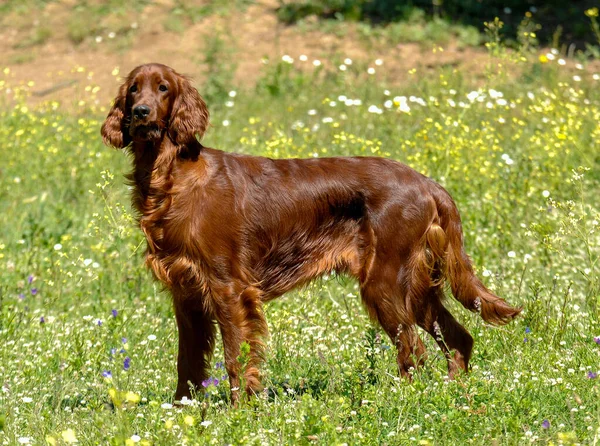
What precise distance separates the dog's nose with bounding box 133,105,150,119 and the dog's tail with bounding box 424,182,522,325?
1.44m

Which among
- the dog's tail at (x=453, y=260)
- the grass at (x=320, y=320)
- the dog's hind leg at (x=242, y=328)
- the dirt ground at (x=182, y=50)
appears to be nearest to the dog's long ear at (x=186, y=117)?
the grass at (x=320, y=320)

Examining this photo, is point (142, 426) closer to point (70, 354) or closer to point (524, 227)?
point (70, 354)

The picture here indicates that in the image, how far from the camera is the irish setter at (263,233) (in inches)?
171

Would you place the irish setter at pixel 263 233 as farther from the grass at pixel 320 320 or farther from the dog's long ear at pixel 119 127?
the grass at pixel 320 320

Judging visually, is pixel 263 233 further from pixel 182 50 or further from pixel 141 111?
pixel 182 50

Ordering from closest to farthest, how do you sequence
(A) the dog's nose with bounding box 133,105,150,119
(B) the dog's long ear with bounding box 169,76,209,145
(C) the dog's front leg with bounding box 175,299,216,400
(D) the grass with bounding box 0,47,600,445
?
(D) the grass with bounding box 0,47,600,445, (A) the dog's nose with bounding box 133,105,150,119, (B) the dog's long ear with bounding box 169,76,209,145, (C) the dog's front leg with bounding box 175,299,216,400

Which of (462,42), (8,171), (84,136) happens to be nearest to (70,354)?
(8,171)

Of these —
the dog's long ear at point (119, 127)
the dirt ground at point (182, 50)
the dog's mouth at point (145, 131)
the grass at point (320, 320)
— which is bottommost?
the dirt ground at point (182, 50)

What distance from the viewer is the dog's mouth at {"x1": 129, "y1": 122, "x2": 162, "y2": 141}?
4.36 metres

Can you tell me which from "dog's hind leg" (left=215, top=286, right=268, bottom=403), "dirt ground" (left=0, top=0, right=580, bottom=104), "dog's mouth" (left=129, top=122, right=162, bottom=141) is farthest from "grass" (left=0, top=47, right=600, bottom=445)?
"dirt ground" (left=0, top=0, right=580, bottom=104)

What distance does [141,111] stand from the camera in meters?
4.30

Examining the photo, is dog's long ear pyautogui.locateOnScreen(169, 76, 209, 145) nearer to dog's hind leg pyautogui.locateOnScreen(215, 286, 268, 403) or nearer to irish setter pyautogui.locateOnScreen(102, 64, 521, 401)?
irish setter pyautogui.locateOnScreen(102, 64, 521, 401)

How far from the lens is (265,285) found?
462 centimetres

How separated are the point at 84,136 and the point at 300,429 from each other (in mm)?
6047
